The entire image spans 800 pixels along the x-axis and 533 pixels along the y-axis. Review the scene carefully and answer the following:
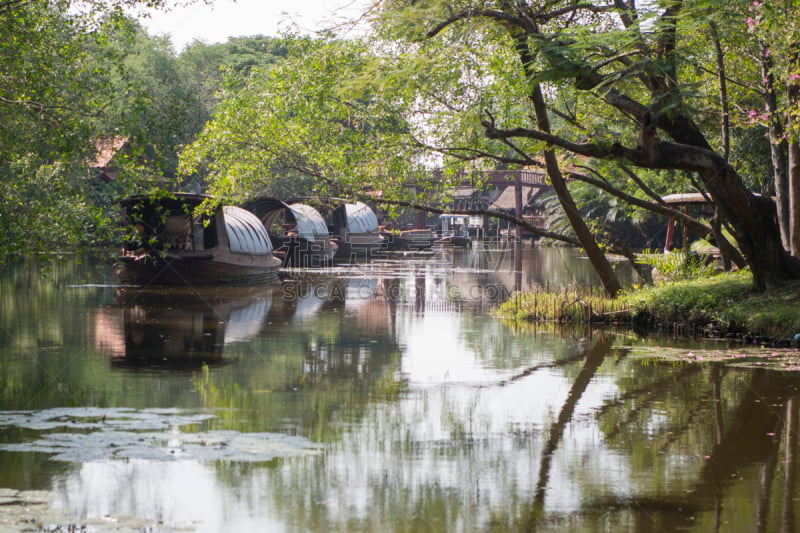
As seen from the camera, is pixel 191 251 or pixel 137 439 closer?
pixel 137 439

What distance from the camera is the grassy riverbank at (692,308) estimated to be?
17.0 meters

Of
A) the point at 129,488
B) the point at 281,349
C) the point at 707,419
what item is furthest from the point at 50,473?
the point at 281,349

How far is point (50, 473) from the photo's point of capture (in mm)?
8320

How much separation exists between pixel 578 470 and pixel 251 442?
3162 millimetres

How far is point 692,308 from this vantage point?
18.7 metres

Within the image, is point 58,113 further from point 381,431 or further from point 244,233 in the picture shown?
point 244,233

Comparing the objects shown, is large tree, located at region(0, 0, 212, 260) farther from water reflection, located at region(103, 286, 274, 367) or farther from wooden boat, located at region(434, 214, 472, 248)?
wooden boat, located at region(434, 214, 472, 248)

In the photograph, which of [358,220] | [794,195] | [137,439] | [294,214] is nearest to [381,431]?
[137,439]

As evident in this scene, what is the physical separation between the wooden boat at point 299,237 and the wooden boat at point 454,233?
12595 mm

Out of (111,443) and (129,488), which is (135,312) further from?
(129,488)

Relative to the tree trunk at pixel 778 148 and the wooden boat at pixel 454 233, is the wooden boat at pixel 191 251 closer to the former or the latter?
the tree trunk at pixel 778 148

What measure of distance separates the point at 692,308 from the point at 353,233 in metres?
39.2

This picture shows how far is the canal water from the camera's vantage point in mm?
7562

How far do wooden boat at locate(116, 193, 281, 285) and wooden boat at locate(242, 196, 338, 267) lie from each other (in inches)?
367
